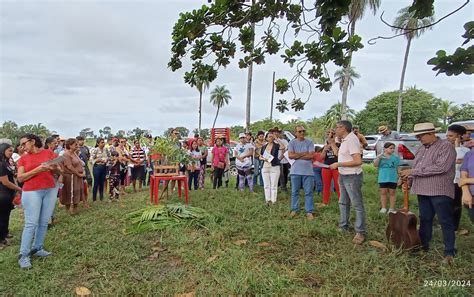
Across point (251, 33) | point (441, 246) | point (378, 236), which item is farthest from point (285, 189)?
point (251, 33)

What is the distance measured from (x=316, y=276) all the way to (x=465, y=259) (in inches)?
75.7

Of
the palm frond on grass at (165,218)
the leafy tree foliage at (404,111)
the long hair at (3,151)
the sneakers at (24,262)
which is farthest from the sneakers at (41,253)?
the leafy tree foliage at (404,111)

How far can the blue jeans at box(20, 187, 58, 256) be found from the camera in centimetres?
423

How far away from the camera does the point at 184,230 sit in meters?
5.04

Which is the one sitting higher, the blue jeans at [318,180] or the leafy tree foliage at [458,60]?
the leafy tree foliage at [458,60]

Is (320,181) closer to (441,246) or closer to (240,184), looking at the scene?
(240,184)

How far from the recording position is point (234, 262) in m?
3.80

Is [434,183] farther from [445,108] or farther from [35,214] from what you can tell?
[445,108]

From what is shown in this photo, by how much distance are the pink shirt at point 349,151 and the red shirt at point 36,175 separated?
406 centimetres

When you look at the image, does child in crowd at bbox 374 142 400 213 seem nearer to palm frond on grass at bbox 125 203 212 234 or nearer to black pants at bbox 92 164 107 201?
palm frond on grass at bbox 125 203 212 234

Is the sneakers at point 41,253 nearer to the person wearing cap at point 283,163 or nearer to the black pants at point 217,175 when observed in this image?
the person wearing cap at point 283,163

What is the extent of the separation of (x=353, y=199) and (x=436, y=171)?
45.6 inches

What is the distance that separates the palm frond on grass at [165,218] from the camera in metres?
5.23

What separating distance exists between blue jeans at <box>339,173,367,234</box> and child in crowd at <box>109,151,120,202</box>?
18.2 feet
